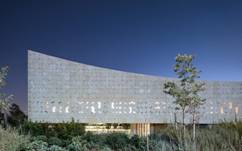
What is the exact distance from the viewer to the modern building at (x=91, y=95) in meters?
41.7

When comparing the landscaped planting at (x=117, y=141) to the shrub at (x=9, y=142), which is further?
the shrub at (x=9, y=142)

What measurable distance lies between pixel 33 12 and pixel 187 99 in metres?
11.7

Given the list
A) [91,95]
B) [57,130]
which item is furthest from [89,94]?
[57,130]

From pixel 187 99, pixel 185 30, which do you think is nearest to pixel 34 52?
pixel 185 30

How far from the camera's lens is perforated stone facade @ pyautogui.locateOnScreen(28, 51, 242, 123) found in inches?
1642

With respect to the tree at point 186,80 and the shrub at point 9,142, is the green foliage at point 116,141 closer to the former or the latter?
the shrub at point 9,142

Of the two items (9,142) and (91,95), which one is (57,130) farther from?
(91,95)

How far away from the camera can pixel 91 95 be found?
42.8 m

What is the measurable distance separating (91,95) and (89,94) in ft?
0.77

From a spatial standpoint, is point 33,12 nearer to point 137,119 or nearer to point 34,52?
point 34,52

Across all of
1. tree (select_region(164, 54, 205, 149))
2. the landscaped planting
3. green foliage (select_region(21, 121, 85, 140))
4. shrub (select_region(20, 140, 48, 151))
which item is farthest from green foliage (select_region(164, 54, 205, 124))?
shrub (select_region(20, 140, 48, 151))

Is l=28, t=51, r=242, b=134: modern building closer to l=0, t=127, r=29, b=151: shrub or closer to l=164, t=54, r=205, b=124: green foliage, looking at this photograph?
l=164, t=54, r=205, b=124: green foliage

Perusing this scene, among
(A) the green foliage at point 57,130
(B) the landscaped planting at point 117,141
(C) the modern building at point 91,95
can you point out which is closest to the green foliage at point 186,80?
(A) the green foliage at point 57,130

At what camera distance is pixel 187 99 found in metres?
17.8
